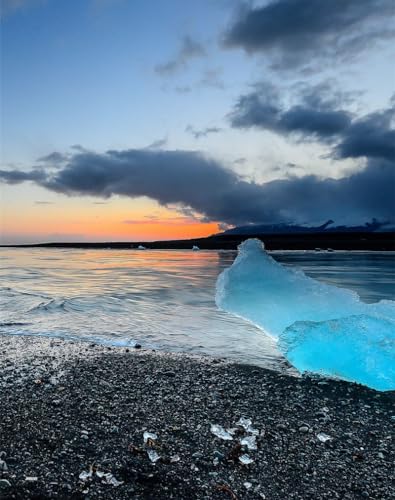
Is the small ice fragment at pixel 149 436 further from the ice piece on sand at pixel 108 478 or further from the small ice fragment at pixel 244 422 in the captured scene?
the small ice fragment at pixel 244 422

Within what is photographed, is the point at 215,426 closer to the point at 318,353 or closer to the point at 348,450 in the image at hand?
the point at 348,450

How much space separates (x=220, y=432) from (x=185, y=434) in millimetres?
360

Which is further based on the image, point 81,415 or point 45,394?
point 45,394

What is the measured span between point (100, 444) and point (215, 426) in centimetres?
118

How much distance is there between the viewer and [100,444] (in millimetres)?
3611

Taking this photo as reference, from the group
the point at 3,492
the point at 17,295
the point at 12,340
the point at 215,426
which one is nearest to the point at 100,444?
the point at 3,492

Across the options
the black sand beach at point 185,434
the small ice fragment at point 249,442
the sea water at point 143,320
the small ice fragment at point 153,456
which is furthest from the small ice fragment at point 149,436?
the sea water at point 143,320

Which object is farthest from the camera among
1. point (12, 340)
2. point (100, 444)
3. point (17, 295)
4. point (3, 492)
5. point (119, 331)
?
point (17, 295)

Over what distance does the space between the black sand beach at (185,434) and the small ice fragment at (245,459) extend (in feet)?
0.12

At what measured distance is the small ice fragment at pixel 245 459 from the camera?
11.1 feet

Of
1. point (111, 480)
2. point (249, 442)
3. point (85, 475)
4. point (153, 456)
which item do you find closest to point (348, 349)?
point (249, 442)

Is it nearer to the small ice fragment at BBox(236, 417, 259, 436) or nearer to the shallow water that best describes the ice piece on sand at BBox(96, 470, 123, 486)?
the small ice fragment at BBox(236, 417, 259, 436)

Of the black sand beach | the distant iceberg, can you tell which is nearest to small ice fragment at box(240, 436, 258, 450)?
the black sand beach

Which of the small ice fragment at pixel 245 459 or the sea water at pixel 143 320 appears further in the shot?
the sea water at pixel 143 320
